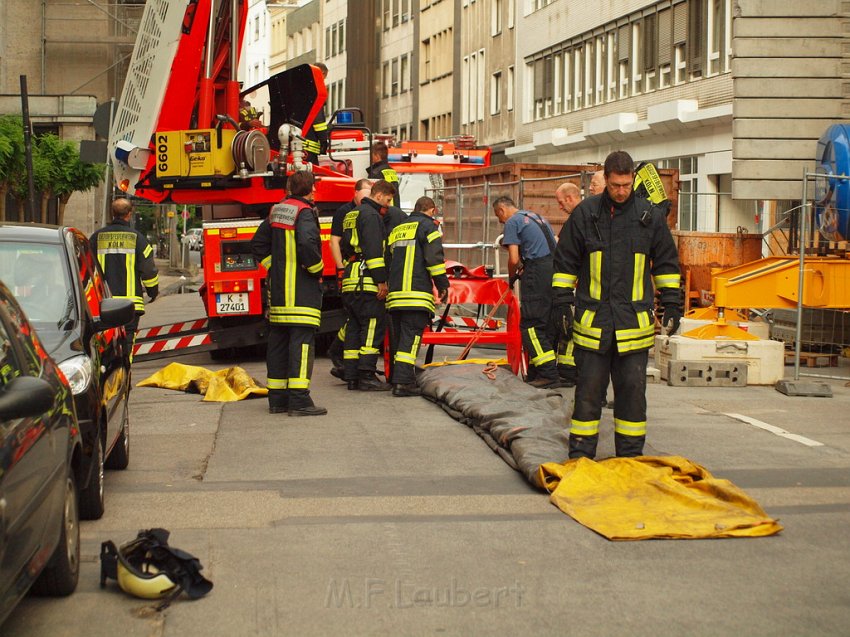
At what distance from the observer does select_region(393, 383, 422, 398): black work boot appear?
12.6 meters

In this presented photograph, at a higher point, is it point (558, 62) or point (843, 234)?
point (558, 62)

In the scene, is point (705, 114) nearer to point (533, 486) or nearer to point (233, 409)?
point (233, 409)

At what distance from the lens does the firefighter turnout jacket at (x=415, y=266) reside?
41.2 ft

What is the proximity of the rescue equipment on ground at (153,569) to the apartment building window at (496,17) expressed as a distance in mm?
48631

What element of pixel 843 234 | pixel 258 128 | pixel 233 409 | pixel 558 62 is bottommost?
pixel 233 409

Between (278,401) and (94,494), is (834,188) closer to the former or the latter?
(278,401)

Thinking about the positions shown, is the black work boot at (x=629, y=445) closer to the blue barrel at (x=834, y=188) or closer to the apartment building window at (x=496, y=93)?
the blue barrel at (x=834, y=188)

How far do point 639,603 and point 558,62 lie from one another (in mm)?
40612

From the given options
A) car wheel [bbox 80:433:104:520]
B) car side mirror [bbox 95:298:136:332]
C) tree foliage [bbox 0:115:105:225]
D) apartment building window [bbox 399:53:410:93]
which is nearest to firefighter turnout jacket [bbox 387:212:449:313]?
car side mirror [bbox 95:298:136:332]

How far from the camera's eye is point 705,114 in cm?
3216

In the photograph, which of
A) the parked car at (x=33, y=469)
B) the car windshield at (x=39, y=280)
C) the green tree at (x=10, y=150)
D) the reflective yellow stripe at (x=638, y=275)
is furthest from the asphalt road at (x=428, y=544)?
the green tree at (x=10, y=150)

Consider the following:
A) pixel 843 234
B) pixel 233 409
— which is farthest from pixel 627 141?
pixel 233 409

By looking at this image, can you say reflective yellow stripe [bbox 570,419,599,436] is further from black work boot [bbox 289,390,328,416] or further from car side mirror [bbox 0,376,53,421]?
car side mirror [bbox 0,376,53,421]

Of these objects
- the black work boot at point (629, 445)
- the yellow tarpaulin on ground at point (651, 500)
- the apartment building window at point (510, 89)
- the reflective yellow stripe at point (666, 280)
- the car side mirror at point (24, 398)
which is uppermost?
the apartment building window at point (510, 89)
